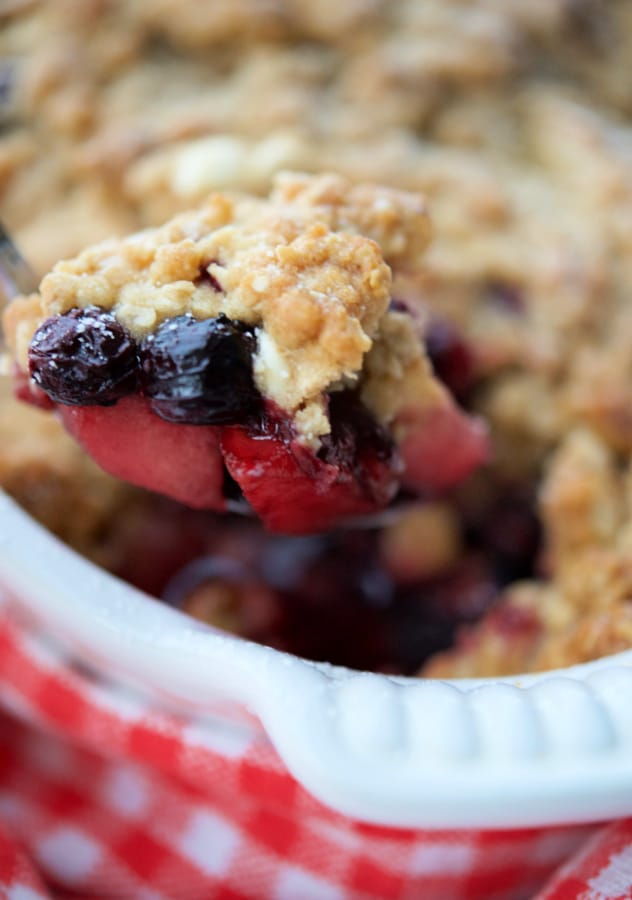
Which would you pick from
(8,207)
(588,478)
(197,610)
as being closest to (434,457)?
(588,478)

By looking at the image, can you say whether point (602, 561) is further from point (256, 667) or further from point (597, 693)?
point (256, 667)

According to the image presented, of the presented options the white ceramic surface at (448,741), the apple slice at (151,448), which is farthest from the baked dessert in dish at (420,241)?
the white ceramic surface at (448,741)

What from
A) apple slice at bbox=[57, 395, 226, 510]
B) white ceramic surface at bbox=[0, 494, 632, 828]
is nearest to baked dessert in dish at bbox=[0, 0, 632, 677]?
apple slice at bbox=[57, 395, 226, 510]

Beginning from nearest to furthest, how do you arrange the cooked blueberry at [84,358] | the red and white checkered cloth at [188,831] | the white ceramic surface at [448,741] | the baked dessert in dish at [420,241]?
1. the white ceramic surface at [448,741]
2. the cooked blueberry at [84,358]
3. the red and white checkered cloth at [188,831]
4. the baked dessert in dish at [420,241]

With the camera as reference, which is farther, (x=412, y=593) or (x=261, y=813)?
(x=412, y=593)

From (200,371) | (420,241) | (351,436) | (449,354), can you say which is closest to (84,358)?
(200,371)

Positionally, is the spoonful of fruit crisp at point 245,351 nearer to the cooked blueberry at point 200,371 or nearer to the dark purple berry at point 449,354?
the cooked blueberry at point 200,371

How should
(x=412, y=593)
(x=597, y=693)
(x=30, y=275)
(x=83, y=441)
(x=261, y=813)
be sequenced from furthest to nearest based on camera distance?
1. (x=412, y=593)
2. (x=30, y=275)
3. (x=261, y=813)
4. (x=83, y=441)
5. (x=597, y=693)
